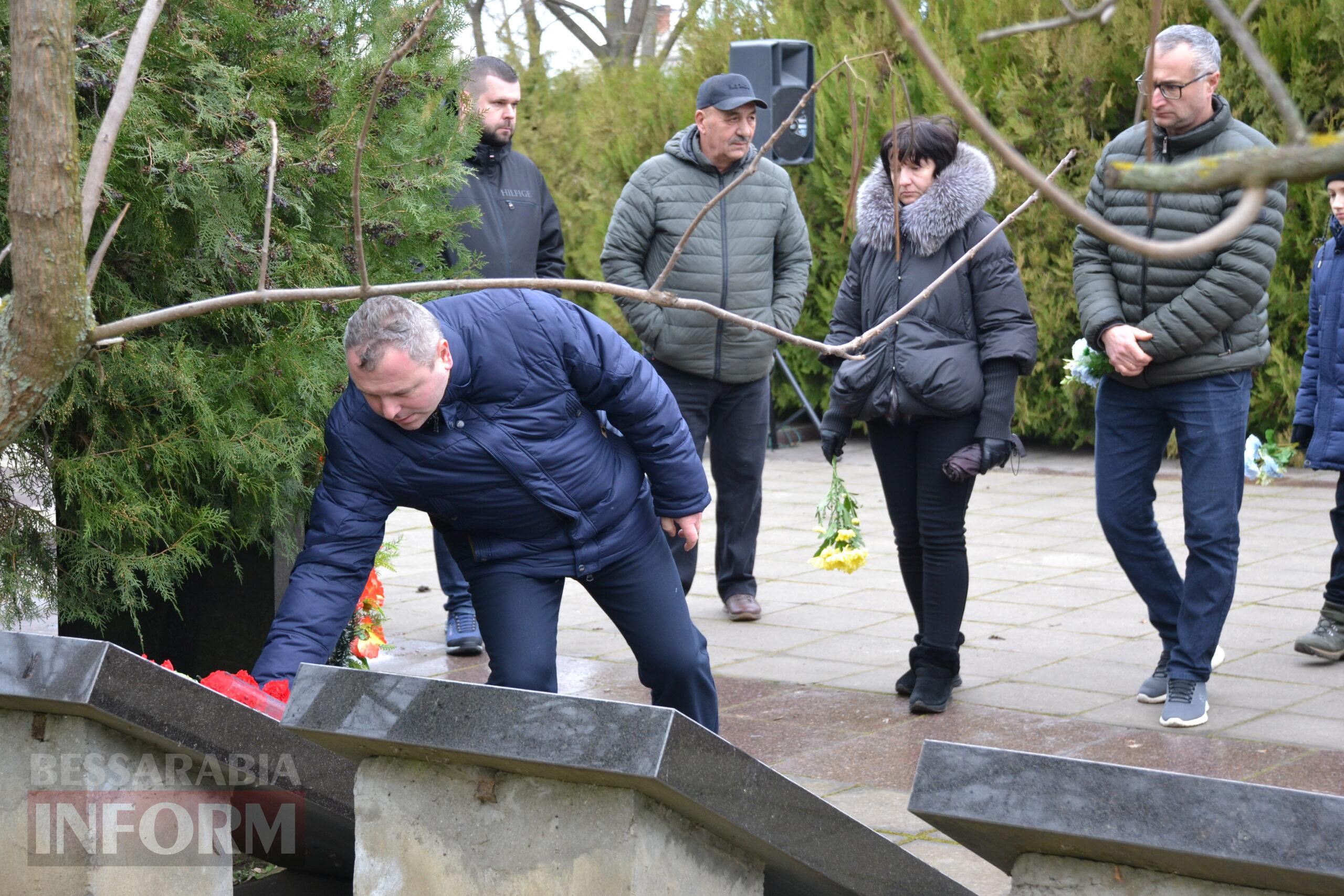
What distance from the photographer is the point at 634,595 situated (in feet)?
12.6

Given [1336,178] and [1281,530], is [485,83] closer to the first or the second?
[1336,178]

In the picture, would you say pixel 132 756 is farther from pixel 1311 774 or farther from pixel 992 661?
pixel 992 661

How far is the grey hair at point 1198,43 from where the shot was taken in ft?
14.1

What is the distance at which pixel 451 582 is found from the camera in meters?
5.98

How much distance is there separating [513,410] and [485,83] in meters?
2.55

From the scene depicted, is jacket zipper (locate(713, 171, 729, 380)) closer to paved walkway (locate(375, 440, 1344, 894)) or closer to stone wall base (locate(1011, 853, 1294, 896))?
paved walkway (locate(375, 440, 1344, 894))

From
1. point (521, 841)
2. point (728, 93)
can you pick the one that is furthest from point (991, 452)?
point (521, 841)

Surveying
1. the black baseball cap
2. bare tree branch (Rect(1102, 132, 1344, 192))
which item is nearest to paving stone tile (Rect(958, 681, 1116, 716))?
the black baseball cap

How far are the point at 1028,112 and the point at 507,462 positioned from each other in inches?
324

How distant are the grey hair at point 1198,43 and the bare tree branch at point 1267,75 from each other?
3338mm

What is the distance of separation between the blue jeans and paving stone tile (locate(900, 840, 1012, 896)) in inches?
51.6

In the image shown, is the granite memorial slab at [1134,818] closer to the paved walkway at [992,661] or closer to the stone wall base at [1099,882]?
the stone wall base at [1099,882]


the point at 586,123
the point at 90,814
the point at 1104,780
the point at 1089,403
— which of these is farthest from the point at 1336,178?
the point at 586,123

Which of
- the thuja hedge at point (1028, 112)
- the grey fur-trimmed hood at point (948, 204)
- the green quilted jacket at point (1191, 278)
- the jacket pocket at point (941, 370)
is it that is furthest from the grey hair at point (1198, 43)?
the thuja hedge at point (1028, 112)
